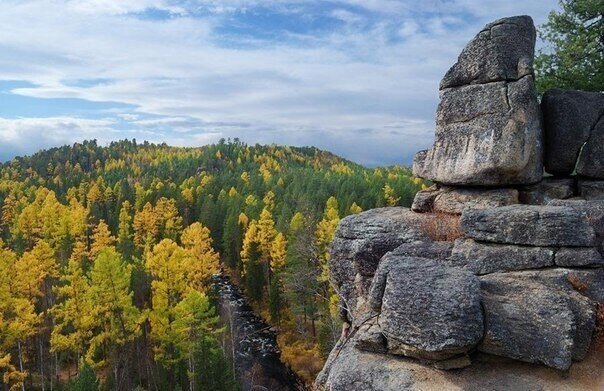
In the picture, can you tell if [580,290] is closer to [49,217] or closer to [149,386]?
[149,386]

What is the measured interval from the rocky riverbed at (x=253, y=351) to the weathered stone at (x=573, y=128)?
24209 mm

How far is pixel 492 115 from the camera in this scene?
16.8 m

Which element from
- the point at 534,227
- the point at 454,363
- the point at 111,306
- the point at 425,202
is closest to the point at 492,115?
the point at 425,202

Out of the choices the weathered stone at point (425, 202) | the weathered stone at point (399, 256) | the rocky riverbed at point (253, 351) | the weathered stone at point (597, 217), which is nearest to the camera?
the weathered stone at point (399, 256)

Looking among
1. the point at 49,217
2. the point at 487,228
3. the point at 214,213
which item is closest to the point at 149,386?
the point at 487,228

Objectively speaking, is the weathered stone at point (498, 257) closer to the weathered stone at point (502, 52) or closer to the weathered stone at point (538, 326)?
the weathered stone at point (538, 326)

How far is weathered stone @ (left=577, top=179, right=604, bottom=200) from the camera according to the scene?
17.2 metres

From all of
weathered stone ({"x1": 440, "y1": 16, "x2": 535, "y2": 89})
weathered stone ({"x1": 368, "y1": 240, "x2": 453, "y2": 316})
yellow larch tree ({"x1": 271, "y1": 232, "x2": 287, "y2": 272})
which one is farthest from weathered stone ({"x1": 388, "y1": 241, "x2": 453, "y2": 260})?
yellow larch tree ({"x1": 271, "y1": 232, "x2": 287, "y2": 272})

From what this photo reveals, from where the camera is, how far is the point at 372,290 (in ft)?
44.2

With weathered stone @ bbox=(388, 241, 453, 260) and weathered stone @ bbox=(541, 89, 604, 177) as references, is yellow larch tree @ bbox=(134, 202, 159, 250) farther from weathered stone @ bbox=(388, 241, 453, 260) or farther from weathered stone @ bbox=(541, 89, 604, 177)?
weathered stone @ bbox=(541, 89, 604, 177)

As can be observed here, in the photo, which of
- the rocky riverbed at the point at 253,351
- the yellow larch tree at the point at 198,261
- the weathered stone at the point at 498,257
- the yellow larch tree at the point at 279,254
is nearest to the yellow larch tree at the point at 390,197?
the rocky riverbed at the point at 253,351

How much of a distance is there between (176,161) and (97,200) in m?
98.9

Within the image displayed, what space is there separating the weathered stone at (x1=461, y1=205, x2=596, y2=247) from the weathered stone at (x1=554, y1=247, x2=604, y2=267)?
142 mm

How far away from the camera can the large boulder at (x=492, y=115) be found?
16.5 meters
